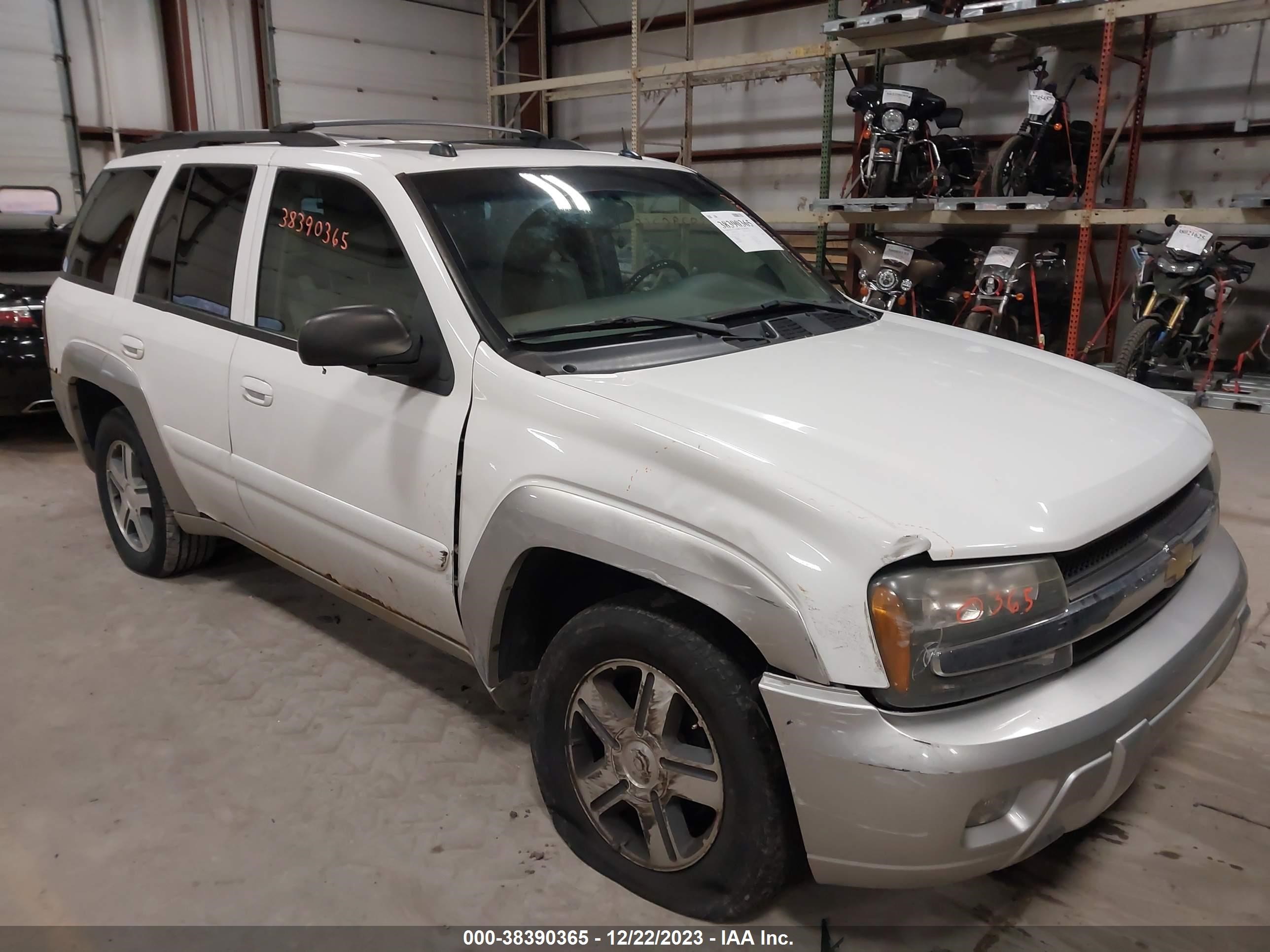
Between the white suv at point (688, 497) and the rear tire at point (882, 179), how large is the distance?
15.2 feet

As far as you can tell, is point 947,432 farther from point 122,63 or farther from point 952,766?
point 122,63

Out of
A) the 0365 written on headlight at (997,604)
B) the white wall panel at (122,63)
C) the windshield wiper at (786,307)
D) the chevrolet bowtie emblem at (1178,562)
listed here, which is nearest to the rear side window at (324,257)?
the windshield wiper at (786,307)

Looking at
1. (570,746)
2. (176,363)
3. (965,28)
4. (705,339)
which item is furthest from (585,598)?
(965,28)

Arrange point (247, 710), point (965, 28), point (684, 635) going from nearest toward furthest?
1. point (684, 635)
2. point (247, 710)
3. point (965, 28)

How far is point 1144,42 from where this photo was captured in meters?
7.06

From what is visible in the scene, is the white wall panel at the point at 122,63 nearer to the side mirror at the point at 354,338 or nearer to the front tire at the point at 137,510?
the front tire at the point at 137,510

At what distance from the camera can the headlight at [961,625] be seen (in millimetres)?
1469

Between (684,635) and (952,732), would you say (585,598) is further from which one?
(952,732)

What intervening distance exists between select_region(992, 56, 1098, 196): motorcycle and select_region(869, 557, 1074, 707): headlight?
242 inches

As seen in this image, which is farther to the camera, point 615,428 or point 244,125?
point 244,125

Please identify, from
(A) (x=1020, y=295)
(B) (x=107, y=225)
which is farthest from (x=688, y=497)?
(A) (x=1020, y=295)

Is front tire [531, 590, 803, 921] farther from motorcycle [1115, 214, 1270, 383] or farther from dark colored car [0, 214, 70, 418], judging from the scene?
motorcycle [1115, 214, 1270, 383]

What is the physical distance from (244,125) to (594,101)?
14.4ft

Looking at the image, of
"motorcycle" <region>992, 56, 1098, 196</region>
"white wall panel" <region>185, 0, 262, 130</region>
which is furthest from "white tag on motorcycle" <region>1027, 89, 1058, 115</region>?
"white wall panel" <region>185, 0, 262, 130</region>
